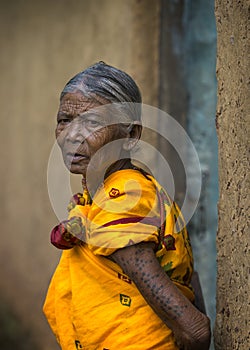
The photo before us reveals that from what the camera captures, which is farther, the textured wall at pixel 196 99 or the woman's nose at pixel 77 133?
the textured wall at pixel 196 99

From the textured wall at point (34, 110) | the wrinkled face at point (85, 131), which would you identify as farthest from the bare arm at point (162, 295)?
the textured wall at point (34, 110)

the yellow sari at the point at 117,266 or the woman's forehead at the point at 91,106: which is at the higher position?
the woman's forehead at the point at 91,106

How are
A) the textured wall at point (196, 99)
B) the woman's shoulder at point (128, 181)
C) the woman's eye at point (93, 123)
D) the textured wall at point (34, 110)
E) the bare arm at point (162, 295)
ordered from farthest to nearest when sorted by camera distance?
the textured wall at point (34, 110) → the textured wall at point (196, 99) → the woman's eye at point (93, 123) → the woman's shoulder at point (128, 181) → the bare arm at point (162, 295)

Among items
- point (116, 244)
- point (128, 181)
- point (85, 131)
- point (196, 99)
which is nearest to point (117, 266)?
point (116, 244)

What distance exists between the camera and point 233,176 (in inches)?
88.7

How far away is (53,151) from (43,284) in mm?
A: 955

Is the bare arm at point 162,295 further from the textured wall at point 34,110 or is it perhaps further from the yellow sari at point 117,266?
the textured wall at point 34,110

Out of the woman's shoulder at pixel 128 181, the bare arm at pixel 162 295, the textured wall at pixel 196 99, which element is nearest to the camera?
the bare arm at pixel 162 295

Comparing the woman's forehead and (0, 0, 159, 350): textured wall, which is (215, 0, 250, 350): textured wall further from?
(0, 0, 159, 350): textured wall

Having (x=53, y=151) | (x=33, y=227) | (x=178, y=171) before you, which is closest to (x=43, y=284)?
(x=33, y=227)

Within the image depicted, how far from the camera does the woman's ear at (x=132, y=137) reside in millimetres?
2410

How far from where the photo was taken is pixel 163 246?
2227 mm

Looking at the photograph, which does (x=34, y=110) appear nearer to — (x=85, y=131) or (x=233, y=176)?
(x=85, y=131)

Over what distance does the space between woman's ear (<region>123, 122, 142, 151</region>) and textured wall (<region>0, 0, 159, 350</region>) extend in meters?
1.74
